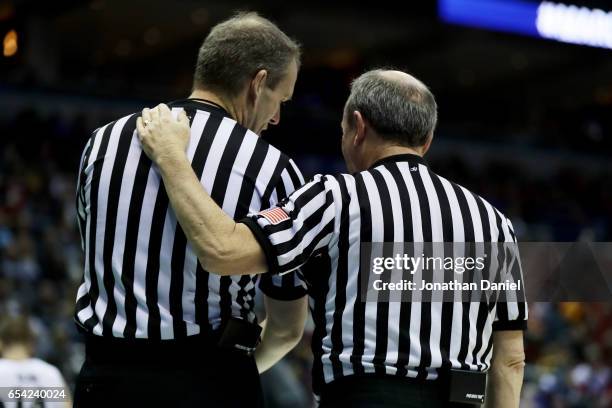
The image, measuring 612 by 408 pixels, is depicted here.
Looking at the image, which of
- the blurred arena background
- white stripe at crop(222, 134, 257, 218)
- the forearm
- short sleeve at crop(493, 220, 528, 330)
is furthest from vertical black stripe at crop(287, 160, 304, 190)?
the blurred arena background

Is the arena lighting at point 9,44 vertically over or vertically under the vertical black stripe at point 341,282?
over

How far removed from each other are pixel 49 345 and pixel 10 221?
273cm

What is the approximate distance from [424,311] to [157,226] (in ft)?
2.31

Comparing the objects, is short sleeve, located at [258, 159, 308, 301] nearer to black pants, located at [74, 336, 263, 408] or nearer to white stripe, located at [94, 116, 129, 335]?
black pants, located at [74, 336, 263, 408]

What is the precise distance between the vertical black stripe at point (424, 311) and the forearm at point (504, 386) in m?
0.30

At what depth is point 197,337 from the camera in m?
2.42

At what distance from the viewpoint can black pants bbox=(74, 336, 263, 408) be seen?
2391 millimetres

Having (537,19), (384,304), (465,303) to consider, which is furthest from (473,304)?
(537,19)

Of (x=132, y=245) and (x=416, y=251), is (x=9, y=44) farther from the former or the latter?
(x=416, y=251)

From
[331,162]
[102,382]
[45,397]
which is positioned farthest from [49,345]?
[331,162]

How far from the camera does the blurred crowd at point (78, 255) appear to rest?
9336 millimetres

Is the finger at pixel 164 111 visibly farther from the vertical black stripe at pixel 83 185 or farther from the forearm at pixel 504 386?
the forearm at pixel 504 386

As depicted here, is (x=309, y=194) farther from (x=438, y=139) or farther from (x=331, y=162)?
(x=438, y=139)

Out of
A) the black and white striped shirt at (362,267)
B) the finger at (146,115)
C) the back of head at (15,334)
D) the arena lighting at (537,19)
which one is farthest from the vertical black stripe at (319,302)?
the arena lighting at (537,19)
